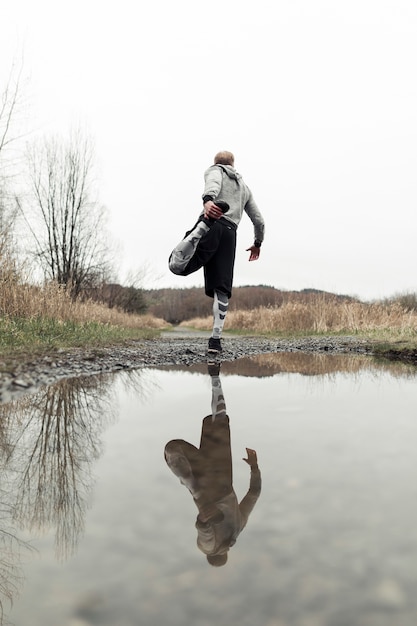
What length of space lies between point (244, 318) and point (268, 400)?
51.9 feet

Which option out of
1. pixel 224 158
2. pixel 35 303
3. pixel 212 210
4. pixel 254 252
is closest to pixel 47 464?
pixel 212 210

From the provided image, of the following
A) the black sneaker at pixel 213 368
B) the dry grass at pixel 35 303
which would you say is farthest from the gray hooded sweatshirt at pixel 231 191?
the dry grass at pixel 35 303

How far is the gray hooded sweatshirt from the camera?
467cm

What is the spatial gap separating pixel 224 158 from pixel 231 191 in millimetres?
441

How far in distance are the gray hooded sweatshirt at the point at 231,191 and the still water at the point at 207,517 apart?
10.6ft

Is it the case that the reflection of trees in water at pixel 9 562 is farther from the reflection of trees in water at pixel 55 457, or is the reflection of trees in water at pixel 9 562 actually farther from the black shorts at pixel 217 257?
the black shorts at pixel 217 257

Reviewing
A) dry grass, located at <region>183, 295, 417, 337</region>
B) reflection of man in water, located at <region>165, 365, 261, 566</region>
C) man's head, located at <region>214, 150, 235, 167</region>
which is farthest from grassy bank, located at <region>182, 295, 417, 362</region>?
reflection of man in water, located at <region>165, 365, 261, 566</region>

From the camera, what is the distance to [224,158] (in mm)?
5191

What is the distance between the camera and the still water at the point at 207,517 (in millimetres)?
634

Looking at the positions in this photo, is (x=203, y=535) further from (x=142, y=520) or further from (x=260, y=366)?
(x=260, y=366)

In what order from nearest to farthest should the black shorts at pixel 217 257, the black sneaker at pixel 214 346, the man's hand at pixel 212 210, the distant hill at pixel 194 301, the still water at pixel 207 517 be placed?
the still water at pixel 207 517 < the man's hand at pixel 212 210 < the black shorts at pixel 217 257 < the black sneaker at pixel 214 346 < the distant hill at pixel 194 301

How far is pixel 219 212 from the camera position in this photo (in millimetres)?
4375

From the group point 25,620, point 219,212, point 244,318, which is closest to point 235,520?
point 25,620

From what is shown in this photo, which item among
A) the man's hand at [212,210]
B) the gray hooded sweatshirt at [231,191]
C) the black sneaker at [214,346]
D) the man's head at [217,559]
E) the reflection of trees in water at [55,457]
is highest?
the gray hooded sweatshirt at [231,191]
